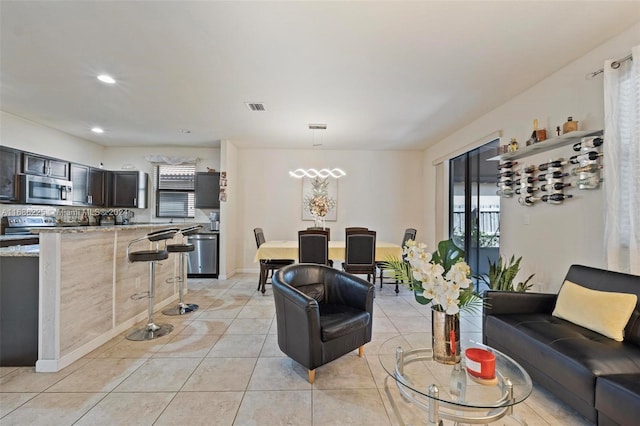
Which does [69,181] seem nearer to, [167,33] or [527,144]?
[167,33]

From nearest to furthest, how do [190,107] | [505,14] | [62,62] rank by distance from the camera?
[505,14] < [62,62] < [190,107]

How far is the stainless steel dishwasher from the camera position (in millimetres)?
5578

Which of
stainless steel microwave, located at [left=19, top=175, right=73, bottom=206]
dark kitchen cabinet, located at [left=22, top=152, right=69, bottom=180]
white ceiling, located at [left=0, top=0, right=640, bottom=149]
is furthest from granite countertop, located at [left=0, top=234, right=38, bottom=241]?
white ceiling, located at [left=0, top=0, right=640, bottom=149]

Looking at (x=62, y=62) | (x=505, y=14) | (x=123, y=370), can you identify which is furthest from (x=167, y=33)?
(x=123, y=370)

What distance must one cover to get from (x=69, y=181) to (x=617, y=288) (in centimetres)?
705

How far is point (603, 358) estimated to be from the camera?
167 centimetres

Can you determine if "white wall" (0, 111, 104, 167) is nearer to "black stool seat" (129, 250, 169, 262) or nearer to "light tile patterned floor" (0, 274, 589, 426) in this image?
"black stool seat" (129, 250, 169, 262)

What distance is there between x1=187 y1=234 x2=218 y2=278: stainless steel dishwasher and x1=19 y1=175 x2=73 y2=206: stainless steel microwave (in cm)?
Answer: 204

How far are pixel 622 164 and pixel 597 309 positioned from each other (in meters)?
1.10

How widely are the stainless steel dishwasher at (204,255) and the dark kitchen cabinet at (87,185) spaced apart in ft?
6.32

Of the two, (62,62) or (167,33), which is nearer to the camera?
(167,33)

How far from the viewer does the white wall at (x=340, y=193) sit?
20.1 feet

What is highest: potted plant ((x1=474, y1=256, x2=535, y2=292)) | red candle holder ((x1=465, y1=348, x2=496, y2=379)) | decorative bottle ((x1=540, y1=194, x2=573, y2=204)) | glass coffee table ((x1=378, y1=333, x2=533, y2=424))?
decorative bottle ((x1=540, y1=194, x2=573, y2=204))

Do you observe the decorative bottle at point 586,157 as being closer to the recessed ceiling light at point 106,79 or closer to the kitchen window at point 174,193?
the recessed ceiling light at point 106,79
